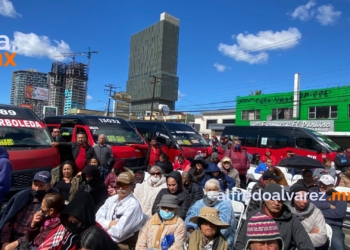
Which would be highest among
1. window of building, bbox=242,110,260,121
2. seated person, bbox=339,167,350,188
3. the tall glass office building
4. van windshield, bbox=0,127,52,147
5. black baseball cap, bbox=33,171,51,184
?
the tall glass office building

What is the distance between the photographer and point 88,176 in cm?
441

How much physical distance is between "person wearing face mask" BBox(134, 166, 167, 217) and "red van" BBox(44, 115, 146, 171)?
3.52 meters

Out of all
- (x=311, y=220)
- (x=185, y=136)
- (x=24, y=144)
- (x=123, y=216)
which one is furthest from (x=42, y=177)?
(x=185, y=136)

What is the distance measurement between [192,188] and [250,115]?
3009cm

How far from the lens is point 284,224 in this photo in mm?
3018

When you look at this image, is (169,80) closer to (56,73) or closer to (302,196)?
(56,73)

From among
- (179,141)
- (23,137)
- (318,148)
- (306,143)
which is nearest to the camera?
(23,137)

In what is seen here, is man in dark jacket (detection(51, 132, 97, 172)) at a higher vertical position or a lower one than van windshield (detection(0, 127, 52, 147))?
lower

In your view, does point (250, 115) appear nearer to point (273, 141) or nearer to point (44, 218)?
point (273, 141)

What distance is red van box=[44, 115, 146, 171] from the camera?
8688 mm

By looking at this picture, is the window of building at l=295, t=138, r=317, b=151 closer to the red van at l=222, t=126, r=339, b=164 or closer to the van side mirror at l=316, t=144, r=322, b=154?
the red van at l=222, t=126, r=339, b=164

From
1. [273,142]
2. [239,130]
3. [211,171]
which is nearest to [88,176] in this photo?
[211,171]

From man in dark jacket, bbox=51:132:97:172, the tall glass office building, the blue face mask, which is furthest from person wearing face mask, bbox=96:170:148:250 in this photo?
the tall glass office building

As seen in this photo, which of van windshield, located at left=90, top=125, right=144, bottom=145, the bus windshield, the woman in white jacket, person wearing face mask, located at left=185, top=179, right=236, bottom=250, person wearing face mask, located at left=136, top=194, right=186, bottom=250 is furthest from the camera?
the bus windshield
